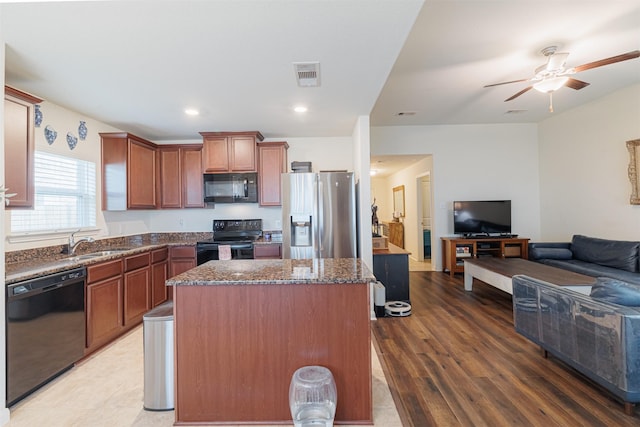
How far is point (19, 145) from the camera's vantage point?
225 centimetres

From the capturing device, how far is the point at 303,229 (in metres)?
3.93

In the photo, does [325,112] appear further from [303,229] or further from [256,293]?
[256,293]

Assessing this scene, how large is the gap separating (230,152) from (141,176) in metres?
1.20

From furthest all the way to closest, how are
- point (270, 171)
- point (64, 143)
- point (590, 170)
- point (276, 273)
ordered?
point (590, 170), point (270, 171), point (64, 143), point (276, 273)

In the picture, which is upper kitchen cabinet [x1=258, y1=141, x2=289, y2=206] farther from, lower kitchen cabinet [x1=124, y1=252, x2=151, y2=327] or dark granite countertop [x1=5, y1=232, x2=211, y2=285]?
lower kitchen cabinet [x1=124, y1=252, x2=151, y2=327]

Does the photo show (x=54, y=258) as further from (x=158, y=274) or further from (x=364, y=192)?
(x=364, y=192)

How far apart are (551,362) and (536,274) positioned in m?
1.24

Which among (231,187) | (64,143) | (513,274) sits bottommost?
(513,274)

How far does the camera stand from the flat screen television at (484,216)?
566cm

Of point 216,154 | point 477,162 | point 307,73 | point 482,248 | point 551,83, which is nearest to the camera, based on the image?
point 307,73

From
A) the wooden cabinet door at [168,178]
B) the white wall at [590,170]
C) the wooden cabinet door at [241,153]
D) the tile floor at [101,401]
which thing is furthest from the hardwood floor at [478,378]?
the wooden cabinet door at [168,178]

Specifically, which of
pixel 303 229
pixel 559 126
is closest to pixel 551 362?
pixel 303 229

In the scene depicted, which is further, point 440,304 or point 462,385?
point 440,304

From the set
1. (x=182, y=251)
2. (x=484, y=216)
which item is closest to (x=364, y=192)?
(x=182, y=251)
